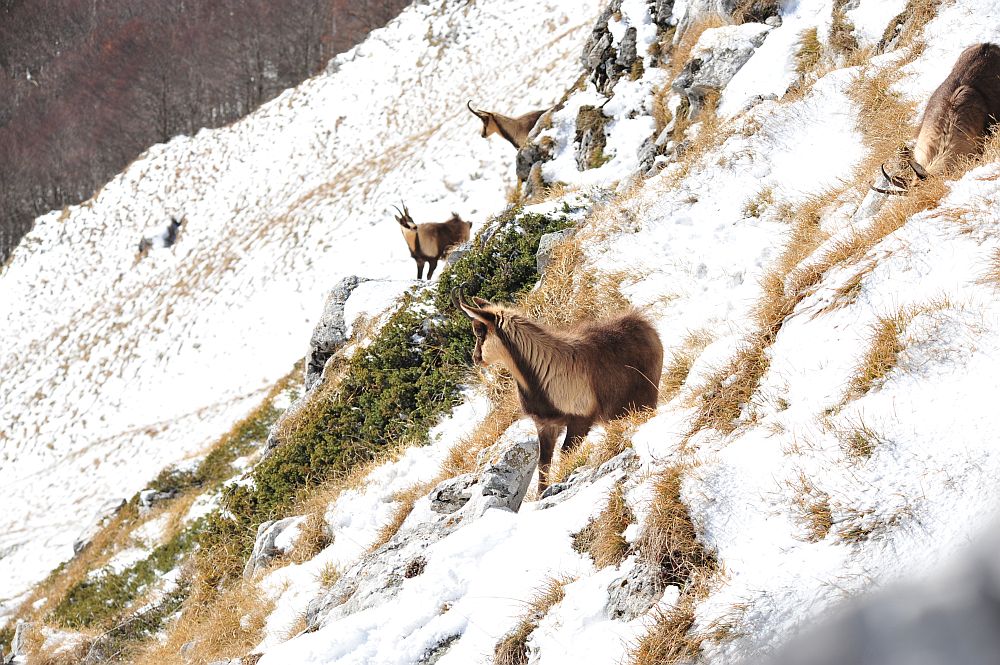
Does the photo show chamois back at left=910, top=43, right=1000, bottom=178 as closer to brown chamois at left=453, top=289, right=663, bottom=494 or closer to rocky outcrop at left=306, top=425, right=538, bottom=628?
brown chamois at left=453, top=289, right=663, bottom=494

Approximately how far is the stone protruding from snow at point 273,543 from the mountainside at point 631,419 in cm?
4

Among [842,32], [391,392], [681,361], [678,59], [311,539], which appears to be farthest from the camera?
[678,59]

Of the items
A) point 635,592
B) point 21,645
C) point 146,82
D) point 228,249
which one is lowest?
point 21,645

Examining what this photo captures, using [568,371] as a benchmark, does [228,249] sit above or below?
below

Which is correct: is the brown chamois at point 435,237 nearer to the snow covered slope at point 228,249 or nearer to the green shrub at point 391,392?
the snow covered slope at point 228,249

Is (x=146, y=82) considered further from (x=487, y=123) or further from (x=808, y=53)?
(x=808, y=53)

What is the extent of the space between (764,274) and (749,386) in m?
2.15

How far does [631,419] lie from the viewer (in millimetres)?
4664

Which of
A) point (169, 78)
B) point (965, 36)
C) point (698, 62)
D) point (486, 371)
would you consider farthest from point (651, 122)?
point (169, 78)

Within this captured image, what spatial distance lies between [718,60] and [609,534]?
9151mm

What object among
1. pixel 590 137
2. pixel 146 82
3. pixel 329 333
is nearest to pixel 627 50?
pixel 590 137

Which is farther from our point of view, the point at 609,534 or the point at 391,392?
the point at 391,392

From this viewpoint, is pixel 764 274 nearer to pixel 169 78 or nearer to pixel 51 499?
pixel 51 499

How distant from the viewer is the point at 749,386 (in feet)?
12.9
